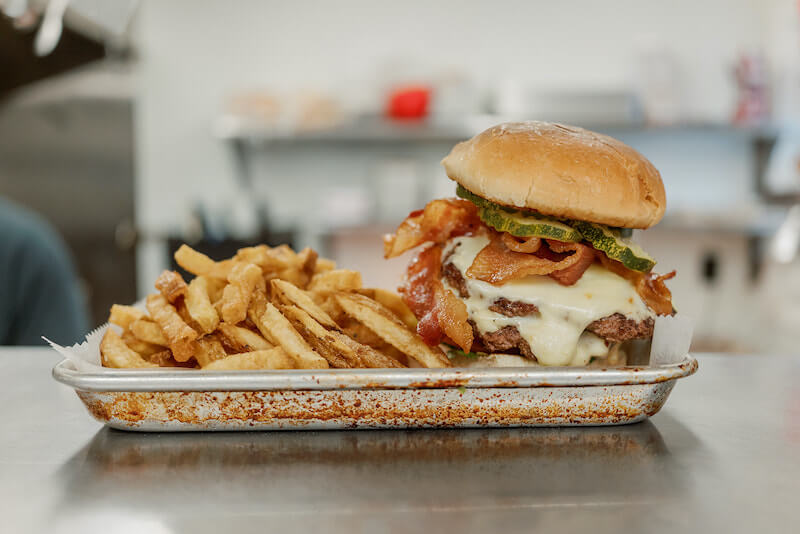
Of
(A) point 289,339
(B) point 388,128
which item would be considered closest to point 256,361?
(A) point 289,339

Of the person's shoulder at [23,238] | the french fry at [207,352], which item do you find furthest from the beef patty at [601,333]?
the person's shoulder at [23,238]

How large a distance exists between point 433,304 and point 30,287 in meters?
2.30

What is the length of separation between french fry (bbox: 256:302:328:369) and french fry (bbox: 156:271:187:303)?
0.58 feet

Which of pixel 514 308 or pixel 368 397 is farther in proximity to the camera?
pixel 514 308

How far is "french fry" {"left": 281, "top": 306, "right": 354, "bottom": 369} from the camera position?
120 cm

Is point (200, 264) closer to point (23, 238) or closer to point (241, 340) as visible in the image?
point (241, 340)

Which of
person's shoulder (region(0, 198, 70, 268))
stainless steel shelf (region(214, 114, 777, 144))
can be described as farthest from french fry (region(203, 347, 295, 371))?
stainless steel shelf (region(214, 114, 777, 144))

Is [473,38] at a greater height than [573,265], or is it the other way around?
[473,38]

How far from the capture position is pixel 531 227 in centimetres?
134

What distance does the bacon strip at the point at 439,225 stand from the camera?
5.12ft

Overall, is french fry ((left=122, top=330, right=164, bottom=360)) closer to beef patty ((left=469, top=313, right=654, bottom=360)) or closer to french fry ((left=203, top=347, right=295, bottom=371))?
french fry ((left=203, top=347, right=295, bottom=371))

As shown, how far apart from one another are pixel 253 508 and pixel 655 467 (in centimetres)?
56

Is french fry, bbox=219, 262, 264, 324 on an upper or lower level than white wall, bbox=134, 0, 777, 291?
lower

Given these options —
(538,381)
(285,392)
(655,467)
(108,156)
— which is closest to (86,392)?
(285,392)
